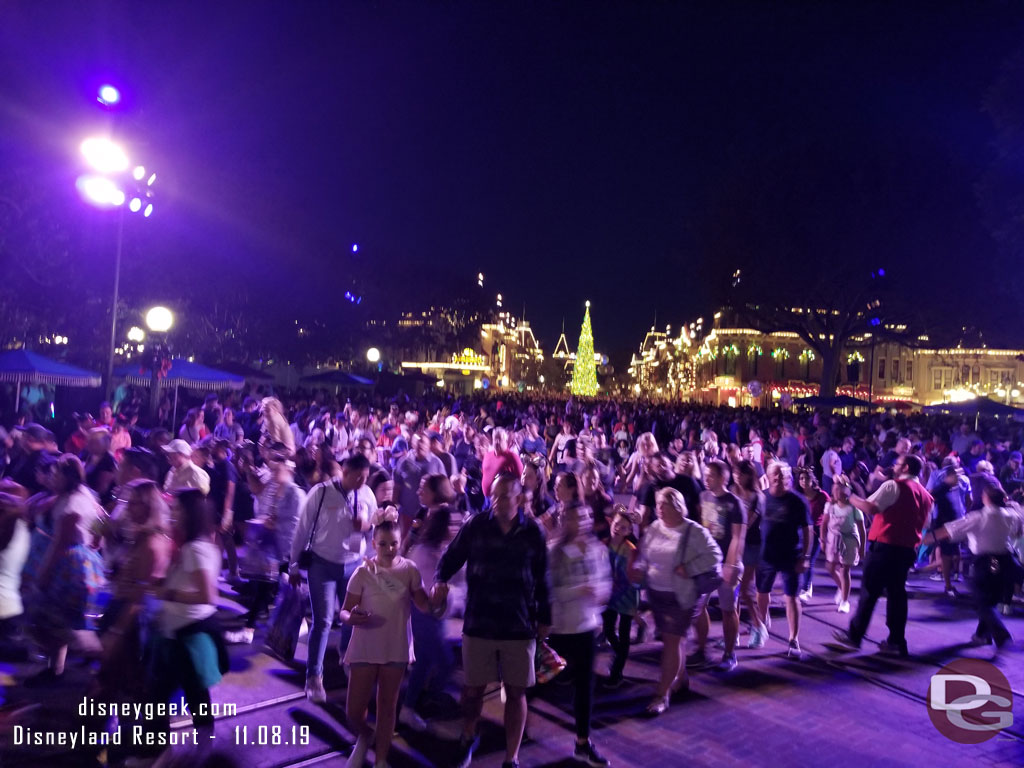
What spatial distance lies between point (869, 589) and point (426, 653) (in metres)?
4.21

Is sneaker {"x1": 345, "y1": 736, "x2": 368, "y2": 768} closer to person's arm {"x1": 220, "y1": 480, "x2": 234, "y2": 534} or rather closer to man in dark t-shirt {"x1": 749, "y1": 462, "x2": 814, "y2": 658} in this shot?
person's arm {"x1": 220, "y1": 480, "x2": 234, "y2": 534}

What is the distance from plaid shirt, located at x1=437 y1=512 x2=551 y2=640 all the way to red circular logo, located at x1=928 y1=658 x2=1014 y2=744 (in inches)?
126

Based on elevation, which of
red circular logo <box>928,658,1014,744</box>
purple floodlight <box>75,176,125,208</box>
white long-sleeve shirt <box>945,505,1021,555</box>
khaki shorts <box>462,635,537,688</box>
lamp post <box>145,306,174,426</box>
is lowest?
red circular logo <box>928,658,1014,744</box>

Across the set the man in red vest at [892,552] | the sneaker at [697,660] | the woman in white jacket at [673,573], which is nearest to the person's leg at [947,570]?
the man in red vest at [892,552]

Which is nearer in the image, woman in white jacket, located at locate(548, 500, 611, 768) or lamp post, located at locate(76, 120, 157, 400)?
woman in white jacket, located at locate(548, 500, 611, 768)

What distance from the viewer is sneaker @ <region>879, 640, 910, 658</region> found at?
659 centimetres

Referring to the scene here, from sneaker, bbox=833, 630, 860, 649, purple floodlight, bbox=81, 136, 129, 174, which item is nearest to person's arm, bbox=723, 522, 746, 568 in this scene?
sneaker, bbox=833, 630, 860, 649

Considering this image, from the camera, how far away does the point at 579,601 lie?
448cm

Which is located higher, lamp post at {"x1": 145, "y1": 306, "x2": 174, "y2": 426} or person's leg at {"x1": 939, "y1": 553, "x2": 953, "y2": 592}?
lamp post at {"x1": 145, "y1": 306, "x2": 174, "y2": 426}

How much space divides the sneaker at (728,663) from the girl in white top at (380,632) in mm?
3133

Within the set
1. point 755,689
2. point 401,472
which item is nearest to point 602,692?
point 755,689

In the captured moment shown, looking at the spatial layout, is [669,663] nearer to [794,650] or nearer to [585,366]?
[794,650]

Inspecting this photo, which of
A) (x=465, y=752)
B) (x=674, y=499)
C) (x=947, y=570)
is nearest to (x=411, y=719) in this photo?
(x=465, y=752)

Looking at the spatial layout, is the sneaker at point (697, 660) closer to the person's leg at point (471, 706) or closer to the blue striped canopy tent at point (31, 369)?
the person's leg at point (471, 706)
